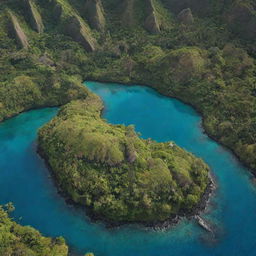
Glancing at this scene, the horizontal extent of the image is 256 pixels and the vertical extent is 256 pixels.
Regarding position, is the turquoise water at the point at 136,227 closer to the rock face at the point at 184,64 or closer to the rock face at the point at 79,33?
the rock face at the point at 184,64

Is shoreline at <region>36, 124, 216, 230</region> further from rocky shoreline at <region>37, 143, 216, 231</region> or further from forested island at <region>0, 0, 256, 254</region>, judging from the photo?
forested island at <region>0, 0, 256, 254</region>

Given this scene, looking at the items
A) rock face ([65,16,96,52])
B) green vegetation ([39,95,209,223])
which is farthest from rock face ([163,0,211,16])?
green vegetation ([39,95,209,223])

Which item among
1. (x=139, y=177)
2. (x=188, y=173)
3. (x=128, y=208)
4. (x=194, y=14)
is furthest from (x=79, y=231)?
(x=194, y=14)

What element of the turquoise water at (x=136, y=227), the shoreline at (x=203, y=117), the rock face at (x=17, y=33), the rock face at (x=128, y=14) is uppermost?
the rock face at (x=17, y=33)

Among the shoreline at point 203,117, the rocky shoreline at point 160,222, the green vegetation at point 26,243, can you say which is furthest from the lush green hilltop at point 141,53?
the green vegetation at point 26,243

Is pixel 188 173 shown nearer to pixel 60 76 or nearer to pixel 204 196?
pixel 204 196
